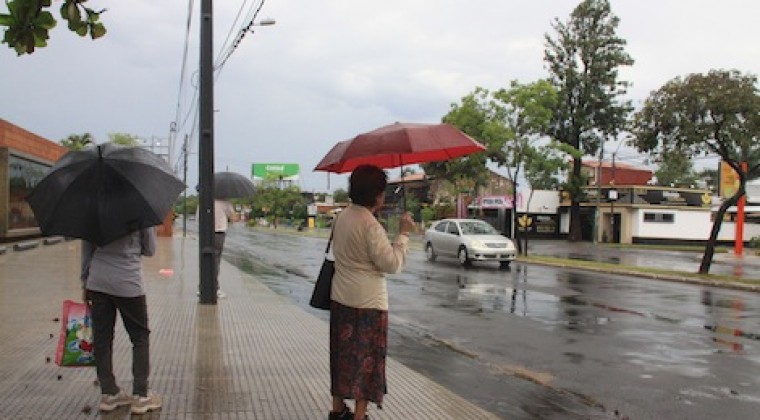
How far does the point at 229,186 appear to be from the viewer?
10617 mm

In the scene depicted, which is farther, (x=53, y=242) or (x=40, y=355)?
(x=53, y=242)

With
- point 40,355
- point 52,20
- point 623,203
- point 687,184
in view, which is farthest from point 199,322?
point 687,184

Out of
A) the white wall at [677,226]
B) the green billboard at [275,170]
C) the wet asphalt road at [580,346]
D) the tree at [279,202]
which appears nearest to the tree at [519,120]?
the wet asphalt road at [580,346]

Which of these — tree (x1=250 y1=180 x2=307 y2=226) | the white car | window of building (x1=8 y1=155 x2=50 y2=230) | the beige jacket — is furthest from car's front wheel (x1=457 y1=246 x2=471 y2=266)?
tree (x1=250 y1=180 x2=307 y2=226)

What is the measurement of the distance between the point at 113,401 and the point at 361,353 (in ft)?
6.04

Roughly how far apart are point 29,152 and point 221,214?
1611 centimetres

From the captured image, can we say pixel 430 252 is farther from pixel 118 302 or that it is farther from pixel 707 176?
pixel 707 176

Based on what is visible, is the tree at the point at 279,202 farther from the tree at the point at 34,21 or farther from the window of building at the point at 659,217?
the tree at the point at 34,21

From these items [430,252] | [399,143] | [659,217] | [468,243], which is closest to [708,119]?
[468,243]

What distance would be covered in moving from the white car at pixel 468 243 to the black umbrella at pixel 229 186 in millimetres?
12163

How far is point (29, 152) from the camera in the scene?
23516 mm

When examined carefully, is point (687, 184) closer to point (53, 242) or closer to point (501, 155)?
point (501, 155)

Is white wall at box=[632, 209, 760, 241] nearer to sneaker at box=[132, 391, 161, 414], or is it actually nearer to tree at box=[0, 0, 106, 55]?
sneaker at box=[132, 391, 161, 414]

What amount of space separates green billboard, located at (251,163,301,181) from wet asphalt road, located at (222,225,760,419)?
96.8m
